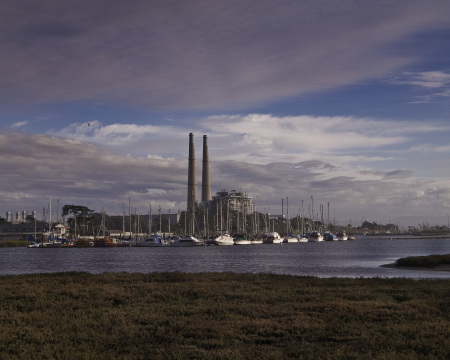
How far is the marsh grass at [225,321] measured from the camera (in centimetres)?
1738

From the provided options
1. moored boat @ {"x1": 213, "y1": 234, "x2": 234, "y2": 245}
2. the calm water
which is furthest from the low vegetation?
moored boat @ {"x1": 213, "y1": 234, "x2": 234, "y2": 245}

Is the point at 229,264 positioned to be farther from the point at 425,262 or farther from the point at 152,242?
the point at 152,242

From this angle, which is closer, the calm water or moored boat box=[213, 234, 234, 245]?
the calm water

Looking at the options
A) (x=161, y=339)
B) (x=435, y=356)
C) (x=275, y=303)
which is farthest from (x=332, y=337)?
(x=275, y=303)

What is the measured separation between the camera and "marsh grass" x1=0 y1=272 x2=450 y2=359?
57.0 feet

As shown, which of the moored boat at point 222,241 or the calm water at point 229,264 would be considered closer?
the calm water at point 229,264

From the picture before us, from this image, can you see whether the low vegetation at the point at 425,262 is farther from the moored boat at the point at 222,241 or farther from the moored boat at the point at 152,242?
the moored boat at the point at 152,242

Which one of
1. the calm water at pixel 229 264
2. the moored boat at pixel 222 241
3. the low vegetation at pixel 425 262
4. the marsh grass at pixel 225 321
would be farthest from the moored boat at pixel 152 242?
the marsh grass at pixel 225 321

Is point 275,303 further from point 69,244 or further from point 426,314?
point 69,244

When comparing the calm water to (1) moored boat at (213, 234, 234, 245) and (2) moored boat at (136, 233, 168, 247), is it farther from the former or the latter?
(2) moored boat at (136, 233, 168, 247)

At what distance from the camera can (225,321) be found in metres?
22.7

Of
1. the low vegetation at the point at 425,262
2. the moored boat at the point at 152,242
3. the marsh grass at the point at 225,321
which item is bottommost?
the moored boat at the point at 152,242

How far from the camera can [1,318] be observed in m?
23.9

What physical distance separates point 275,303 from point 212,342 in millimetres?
10188
